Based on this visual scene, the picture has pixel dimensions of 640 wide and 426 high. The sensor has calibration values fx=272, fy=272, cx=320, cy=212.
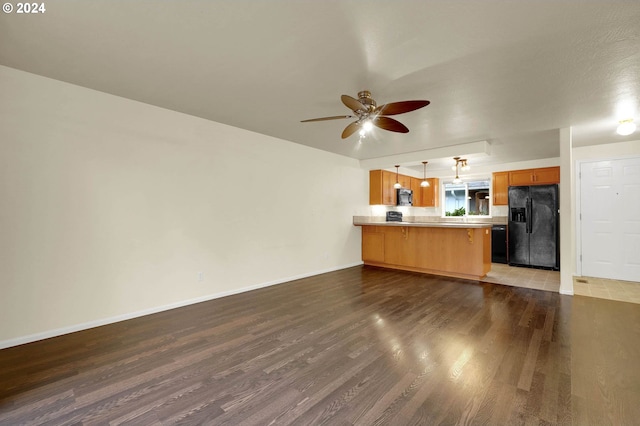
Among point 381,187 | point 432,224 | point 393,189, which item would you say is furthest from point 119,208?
point 393,189

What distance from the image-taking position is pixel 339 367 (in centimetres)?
209

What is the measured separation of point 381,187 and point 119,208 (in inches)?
203

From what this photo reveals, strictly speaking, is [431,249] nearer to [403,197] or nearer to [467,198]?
[403,197]

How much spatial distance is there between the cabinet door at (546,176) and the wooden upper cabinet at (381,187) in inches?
124

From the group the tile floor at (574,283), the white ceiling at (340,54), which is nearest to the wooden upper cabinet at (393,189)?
the tile floor at (574,283)

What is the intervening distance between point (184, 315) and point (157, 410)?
166 cm

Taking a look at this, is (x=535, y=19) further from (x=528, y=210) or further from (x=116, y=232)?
(x=528, y=210)

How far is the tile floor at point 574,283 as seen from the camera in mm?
3990

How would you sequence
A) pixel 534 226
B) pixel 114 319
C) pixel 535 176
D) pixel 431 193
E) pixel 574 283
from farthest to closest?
1. pixel 431 193
2. pixel 535 176
3. pixel 534 226
4. pixel 574 283
5. pixel 114 319

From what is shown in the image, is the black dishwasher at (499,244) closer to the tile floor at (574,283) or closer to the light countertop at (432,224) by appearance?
the tile floor at (574,283)

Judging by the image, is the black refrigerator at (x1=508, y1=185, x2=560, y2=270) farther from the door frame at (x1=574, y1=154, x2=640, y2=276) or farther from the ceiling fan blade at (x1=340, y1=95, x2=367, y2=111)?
the ceiling fan blade at (x1=340, y1=95, x2=367, y2=111)

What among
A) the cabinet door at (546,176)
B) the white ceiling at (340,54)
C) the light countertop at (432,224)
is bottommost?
the light countertop at (432,224)

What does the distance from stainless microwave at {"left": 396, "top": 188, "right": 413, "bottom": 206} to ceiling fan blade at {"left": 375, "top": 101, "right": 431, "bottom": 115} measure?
15.2 feet

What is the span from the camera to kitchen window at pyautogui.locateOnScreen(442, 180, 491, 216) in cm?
724
